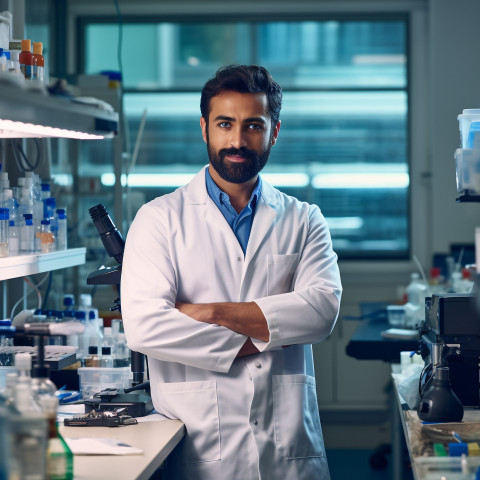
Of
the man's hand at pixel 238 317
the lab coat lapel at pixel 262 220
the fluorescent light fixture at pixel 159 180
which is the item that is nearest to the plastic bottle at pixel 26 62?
the lab coat lapel at pixel 262 220

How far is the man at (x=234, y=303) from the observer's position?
6.86ft

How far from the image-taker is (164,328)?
208 centimetres

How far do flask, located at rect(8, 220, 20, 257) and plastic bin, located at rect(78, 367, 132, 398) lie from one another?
458 millimetres

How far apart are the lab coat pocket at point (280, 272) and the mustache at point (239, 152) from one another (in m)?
0.31

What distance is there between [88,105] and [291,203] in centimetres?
93

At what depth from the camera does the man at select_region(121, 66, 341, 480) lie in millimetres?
2092

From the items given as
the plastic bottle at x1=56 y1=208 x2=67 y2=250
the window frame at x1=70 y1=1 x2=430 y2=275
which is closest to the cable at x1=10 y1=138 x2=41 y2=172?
the plastic bottle at x1=56 y1=208 x2=67 y2=250

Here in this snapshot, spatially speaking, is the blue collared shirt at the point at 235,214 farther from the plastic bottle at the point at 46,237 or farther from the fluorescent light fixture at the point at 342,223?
the fluorescent light fixture at the point at 342,223

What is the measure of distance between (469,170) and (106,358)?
1409mm

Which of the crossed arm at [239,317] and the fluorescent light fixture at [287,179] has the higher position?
the fluorescent light fixture at [287,179]

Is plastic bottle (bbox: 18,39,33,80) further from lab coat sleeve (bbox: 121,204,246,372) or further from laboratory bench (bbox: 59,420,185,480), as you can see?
laboratory bench (bbox: 59,420,185,480)

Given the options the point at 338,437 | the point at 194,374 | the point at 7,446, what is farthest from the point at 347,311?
the point at 7,446

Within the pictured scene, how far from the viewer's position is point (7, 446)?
1284mm

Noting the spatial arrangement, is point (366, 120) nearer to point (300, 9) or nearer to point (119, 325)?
point (300, 9)
